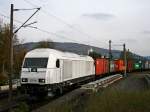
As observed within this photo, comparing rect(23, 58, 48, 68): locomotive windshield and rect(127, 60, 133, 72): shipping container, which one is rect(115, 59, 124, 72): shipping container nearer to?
rect(127, 60, 133, 72): shipping container

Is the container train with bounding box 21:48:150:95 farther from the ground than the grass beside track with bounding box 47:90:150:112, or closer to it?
farther from the ground

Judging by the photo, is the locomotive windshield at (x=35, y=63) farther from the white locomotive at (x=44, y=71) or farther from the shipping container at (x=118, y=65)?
the shipping container at (x=118, y=65)

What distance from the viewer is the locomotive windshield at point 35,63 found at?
78.5ft

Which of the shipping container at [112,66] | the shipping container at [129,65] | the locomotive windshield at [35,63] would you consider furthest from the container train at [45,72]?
the shipping container at [129,65]

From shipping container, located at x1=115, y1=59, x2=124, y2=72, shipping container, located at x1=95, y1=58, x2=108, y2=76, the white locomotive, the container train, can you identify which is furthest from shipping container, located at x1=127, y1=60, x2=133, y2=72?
the white locomotive

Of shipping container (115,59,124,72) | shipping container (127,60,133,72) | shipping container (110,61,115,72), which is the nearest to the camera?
shipping container (110,61,115,72)

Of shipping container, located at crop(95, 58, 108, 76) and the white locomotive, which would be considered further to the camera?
shipping container, located at crop(95, 58, 108, 76)

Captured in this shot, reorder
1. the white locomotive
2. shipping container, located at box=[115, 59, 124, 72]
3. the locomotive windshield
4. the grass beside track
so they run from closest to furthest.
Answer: the grass beside track, the white locomotive, the locomotive windshield, shipping container, located at box=[115, 59, 124, 72]

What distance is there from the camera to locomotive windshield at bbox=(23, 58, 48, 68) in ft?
78.5

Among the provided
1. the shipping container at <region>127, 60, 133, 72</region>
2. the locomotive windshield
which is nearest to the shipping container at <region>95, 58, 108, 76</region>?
the shipping container at <region>127, 60, 133, 72</region>

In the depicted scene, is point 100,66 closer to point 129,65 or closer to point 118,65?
point 118,65

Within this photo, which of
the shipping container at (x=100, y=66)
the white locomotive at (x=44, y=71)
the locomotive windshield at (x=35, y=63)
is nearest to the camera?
the white locomotive at (x=44, y=71)

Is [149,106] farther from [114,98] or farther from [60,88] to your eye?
[60,88]

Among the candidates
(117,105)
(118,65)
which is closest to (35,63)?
(117,105)
